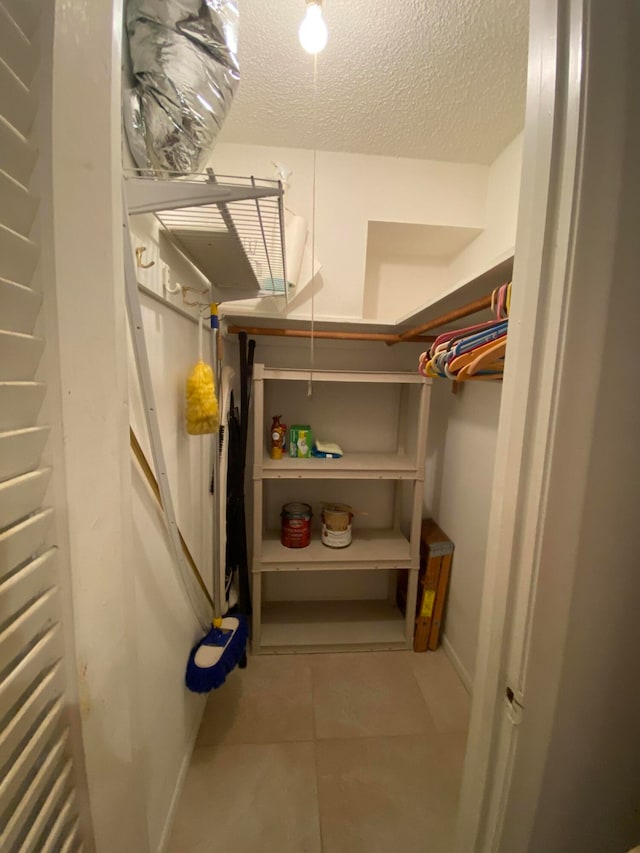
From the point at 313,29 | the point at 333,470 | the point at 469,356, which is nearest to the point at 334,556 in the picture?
the point at 333,470

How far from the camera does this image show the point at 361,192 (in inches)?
60.1

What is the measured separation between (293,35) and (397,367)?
1.32 metres

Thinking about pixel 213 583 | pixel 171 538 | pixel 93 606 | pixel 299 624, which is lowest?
pixel 299 624

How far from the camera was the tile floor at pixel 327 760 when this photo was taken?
972mm

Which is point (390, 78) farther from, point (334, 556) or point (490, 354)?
point (334, 556)

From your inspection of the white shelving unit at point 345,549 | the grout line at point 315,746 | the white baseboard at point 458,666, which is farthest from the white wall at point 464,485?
the grout line at point 315,746

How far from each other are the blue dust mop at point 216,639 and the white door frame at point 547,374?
0.83 meters

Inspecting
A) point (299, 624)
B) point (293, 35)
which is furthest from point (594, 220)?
point (299, 624)

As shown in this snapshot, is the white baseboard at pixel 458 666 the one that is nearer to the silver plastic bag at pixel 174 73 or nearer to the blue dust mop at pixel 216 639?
the blue dust mop at pixel 216 639

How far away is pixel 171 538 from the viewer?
2.88ft

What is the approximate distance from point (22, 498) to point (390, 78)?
61.1 inches

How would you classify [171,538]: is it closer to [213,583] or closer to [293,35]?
[213,583]

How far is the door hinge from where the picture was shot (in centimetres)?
50

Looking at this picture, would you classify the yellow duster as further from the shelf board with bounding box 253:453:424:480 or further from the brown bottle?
the brown bottle
